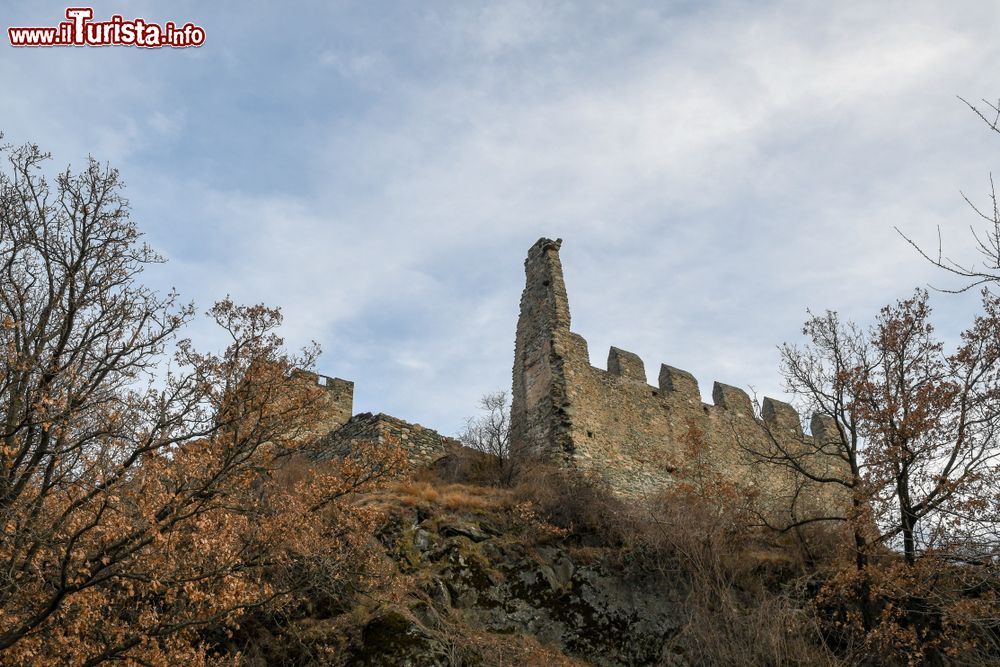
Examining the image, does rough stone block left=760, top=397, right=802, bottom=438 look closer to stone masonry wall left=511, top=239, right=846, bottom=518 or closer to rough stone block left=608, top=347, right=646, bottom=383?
stone masonry wall left=511, top=239, right=846, bottom=518

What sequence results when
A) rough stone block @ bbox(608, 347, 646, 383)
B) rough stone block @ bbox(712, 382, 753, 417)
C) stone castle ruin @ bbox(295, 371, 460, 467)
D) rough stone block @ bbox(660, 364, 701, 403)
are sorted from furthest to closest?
rough stone block @ bbox(712, 382, 753, 417) < rough stone block @ bbox(660, 364, 701, 403) < rough stone block @ bbox(608, 347, 646, 383) < stone castle ruin @ bbox(295, 371, 460, 467)

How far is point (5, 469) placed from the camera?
27.6 feet

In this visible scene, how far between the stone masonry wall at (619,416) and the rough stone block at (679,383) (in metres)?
0.04

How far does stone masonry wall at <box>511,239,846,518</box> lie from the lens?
20.1 meters

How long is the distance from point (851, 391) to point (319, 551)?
38.2 ft

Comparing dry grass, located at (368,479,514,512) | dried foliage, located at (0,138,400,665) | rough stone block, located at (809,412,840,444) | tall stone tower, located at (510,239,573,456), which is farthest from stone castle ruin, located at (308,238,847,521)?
dried foliage, located at (0,138,400,665)

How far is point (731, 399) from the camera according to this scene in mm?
24812

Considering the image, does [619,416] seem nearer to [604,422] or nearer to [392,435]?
[604,422]

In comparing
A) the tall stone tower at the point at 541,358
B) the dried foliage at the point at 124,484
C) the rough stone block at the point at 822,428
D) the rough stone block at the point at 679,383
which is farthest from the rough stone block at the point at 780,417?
the dried foliage at the point at 124,484

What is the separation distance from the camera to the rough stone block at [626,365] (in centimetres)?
2250

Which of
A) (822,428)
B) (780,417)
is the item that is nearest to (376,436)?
(780,417)

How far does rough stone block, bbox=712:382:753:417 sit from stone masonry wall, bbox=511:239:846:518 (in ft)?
0.15

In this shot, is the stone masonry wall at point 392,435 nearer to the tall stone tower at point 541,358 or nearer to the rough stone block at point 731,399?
the tall stone tower at point 541,358

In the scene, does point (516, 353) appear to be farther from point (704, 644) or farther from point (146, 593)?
point (146, 593)
